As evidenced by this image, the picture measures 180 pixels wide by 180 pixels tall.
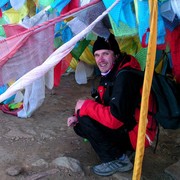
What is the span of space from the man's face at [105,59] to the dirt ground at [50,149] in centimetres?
77

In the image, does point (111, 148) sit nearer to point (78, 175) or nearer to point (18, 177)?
point (78, 175)

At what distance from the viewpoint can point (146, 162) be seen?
287 centimetres

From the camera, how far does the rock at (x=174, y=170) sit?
2.62 m

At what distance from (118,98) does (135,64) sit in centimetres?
34

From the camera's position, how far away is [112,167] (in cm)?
257

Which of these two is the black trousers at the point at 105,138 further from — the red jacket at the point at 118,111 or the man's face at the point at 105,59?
the man's face at the point at 105,59

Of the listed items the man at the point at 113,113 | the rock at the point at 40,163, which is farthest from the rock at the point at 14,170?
the man at the point at 113,113

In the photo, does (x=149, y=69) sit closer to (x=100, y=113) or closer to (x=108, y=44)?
(x=100, y=113)

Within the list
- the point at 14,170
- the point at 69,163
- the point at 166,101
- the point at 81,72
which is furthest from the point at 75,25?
the point at 81,72

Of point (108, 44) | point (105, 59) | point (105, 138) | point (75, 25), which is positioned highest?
point (75, 25)

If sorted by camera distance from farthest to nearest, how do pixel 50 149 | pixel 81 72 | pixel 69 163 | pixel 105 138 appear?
pixel 81 72
pixel 50 149
pixel 69 163
pixel 105 138

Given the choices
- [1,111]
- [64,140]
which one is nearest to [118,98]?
[64,140]

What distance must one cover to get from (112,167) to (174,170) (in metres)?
0.49

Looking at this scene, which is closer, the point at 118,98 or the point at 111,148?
the point at 118,98
